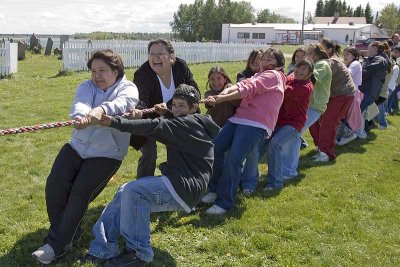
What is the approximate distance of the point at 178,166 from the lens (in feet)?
12.4

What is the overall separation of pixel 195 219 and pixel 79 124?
202 centimetres

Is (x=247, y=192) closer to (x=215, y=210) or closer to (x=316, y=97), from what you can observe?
(x=215, y=210)

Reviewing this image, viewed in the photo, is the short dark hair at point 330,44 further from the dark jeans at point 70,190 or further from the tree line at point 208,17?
the tree line at point 208,17

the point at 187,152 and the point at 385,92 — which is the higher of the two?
the point at 385,92

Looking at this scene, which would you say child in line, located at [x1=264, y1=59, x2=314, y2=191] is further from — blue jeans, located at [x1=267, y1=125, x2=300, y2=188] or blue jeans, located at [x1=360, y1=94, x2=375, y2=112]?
blue jeans, located at [x1=360, y1=94, x2=375, y2=112]

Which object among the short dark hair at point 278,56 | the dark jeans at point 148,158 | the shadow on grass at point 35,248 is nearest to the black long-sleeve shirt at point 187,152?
the shadow on grass at point 35,248

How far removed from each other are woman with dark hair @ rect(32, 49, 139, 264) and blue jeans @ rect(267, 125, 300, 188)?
7.94 feet

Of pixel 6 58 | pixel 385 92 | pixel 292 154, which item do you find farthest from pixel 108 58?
pixel 6 58

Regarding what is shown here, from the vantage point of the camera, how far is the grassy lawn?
4105mm

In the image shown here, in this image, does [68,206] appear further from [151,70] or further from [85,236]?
[151,70]

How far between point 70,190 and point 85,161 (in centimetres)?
27

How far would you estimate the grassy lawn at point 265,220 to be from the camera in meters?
4.11

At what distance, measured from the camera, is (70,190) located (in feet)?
12.6

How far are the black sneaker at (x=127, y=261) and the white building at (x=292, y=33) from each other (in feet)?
229
